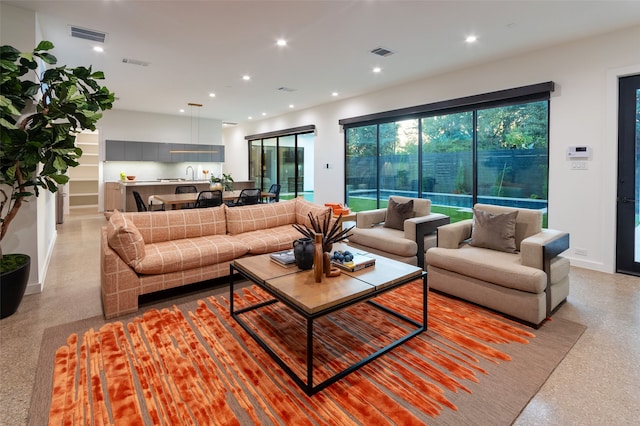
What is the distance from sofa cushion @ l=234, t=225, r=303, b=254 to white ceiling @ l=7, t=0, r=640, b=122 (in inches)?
96.7

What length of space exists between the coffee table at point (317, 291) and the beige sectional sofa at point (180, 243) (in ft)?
2.25

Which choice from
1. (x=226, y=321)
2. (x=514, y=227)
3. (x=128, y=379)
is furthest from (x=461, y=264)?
(x=128, y=379)

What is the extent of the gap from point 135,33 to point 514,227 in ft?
16.1

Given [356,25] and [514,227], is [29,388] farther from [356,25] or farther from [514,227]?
[356,25]

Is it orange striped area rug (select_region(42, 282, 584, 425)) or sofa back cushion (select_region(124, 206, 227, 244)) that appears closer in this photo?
orange striped area rug (select_region(42, 282, 584, 425))

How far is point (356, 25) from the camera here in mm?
3838

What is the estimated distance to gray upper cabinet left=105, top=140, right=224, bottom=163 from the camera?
360 inches

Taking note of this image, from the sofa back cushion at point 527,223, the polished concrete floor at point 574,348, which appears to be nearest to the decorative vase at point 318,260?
the polished concrete floor at point 574,348

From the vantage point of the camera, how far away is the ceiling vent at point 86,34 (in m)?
3.98

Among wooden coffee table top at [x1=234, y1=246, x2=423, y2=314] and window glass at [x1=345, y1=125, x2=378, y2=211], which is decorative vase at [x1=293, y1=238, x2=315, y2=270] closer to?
wooden coffee table top at [x1=234, y1=246, x2=423, y2=314]

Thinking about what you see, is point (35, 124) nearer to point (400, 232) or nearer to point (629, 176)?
point (400, 232)

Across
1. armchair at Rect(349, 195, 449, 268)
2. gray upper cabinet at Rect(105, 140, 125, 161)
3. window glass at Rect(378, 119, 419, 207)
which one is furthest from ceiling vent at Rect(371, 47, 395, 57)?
gray upper cabinet at Rect(105, 140, 125, 161)

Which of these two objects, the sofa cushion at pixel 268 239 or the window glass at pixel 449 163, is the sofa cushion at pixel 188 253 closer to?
the sofa cushion at pixel 268 239

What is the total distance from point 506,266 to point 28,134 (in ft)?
14.1
